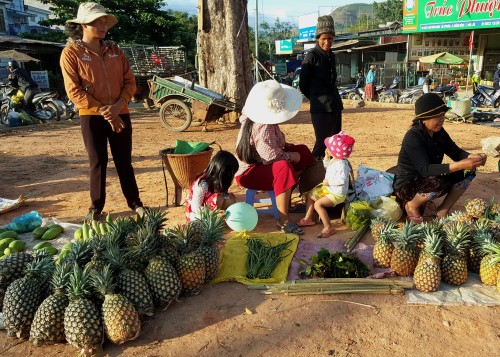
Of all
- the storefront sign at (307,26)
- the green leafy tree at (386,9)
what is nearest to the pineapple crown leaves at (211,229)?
the storefront sign at (307,26)

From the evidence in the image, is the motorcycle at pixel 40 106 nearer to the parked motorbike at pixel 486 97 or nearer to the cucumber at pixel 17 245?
the cucumber at pixel 17 245

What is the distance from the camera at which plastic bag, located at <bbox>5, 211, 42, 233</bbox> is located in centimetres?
412

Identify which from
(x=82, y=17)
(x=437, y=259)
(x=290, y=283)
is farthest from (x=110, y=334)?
(x=82, y=17)

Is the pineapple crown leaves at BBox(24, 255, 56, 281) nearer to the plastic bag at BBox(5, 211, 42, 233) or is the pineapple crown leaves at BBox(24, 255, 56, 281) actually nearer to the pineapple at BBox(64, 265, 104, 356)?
the pineapple at BBox(64, 265, 104, 356)

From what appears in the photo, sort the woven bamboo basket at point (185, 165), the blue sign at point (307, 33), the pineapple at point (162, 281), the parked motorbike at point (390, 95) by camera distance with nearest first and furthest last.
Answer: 1. the pineapple at point (162, 281)
2. the woven bamboo basket at point (185, 165)
3. the parked motorbike at point (390, 95)
4. the blue sign at point (307, 33)

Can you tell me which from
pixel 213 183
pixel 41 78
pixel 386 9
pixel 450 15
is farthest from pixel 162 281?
pixel 386 9

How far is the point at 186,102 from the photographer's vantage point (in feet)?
34.7

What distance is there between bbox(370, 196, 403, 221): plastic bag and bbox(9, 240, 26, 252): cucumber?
320 centimetres

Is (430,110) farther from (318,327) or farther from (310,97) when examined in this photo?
(318,327)

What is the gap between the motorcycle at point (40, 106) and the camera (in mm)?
12453

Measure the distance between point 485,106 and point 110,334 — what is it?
14.8m

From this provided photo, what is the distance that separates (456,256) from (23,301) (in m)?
2.84

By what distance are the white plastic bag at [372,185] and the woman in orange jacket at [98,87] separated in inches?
98.4

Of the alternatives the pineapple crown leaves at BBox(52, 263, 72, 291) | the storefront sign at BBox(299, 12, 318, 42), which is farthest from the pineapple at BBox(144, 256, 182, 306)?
the storefront sign at BBox(299, 12, 318, 42)
